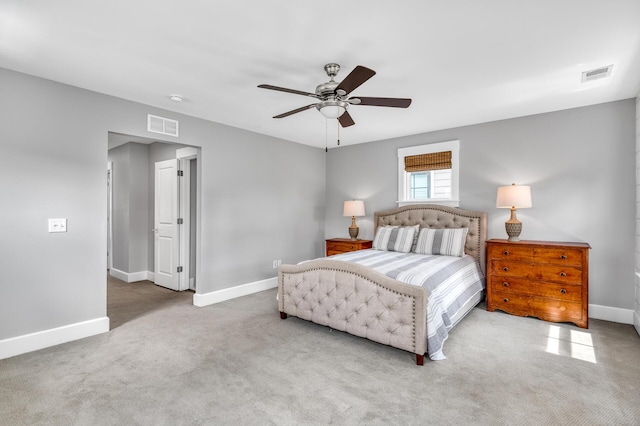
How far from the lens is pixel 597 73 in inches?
112

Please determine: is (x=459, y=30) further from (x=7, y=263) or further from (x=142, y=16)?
(x=7, y=263)

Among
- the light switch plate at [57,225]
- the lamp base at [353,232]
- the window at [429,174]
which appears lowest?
the lamp base at [353,232]

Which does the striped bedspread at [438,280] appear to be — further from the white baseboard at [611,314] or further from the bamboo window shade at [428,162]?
the bamboo window shade at [428,162]

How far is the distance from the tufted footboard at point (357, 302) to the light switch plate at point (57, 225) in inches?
85.3

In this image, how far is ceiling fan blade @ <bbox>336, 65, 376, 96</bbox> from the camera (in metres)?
2.01

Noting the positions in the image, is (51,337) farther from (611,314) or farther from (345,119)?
(611,314)

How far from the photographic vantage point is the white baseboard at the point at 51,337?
8.96 feet

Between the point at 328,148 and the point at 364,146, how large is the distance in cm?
80

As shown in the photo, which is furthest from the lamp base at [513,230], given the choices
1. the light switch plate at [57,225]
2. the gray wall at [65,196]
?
the light switch plate at [57,225]

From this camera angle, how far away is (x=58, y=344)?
298 cm

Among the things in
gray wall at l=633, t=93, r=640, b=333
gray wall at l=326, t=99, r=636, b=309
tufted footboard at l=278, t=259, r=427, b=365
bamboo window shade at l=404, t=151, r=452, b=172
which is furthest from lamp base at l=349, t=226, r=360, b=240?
gray wall at l=633, t=93, r=640, b=333

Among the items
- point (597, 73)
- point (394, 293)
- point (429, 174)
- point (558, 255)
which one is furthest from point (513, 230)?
point (394, 293)

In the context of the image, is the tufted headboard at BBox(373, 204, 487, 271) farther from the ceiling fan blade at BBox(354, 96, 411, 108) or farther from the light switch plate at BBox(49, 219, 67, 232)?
the light switch plate at BBox(49, 219, 67, 232)

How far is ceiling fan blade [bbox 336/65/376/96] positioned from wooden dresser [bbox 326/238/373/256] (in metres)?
3.09
